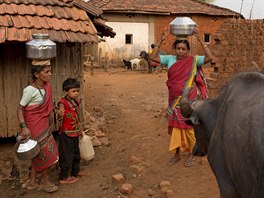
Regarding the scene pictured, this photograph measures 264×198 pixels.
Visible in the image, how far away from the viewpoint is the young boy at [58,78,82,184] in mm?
4719

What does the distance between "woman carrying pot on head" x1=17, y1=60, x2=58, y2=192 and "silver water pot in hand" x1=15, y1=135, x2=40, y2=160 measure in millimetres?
67

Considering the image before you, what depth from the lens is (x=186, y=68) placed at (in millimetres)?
4812

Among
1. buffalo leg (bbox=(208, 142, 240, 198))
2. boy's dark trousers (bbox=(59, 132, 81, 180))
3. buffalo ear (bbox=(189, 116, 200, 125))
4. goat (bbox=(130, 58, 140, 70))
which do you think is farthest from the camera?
goat (bbox=(130, 58, 140, 70))

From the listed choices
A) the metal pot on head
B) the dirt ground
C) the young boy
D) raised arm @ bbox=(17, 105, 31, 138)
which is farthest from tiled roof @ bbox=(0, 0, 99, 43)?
the dirt ground

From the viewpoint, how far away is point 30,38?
519 cm

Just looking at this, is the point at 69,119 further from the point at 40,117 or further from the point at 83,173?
the point at 83,173

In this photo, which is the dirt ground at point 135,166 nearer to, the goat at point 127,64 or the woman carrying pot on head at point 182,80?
the woman carrying pot on head at point 182,80

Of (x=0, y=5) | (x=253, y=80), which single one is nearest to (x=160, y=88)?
(x=0, y=5)

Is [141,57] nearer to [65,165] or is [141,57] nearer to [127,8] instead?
[127,8]

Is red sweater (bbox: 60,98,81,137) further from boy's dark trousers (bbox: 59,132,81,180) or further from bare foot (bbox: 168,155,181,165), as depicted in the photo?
bare foot (bbox: 168,155,181,165)

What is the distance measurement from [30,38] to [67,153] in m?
1.75

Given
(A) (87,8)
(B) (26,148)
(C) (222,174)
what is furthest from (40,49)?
(C) (222,174)

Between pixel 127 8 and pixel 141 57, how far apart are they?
265 centimetres

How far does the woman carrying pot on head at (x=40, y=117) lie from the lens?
4.42m
